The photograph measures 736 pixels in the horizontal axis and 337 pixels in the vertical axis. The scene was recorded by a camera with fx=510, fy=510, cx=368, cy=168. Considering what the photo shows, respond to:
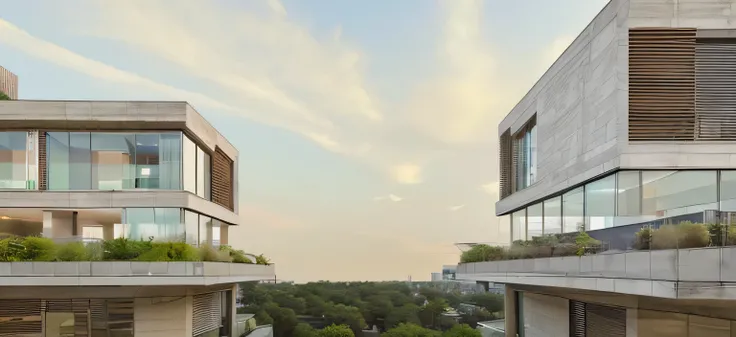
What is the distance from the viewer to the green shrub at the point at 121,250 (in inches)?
639

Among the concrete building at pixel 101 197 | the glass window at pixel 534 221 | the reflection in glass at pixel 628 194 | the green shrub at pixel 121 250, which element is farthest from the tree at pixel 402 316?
the reflection in glass at pixel 628 194

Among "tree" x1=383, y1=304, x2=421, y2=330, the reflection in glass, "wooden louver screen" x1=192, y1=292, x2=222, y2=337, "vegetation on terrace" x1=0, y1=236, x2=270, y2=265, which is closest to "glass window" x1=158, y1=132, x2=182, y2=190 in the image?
"vegetation on terrace" x1=0, y1=236, x2=270, y2=265

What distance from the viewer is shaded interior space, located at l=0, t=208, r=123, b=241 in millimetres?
18955

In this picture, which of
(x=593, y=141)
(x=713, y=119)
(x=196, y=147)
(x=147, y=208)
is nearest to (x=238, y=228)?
(x=196, y=147)

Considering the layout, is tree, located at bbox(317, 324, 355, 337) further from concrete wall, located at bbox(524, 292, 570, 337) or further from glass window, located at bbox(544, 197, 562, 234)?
glass window, located at bbox(544, 197, 562, 234)

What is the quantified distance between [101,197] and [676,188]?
62.4ft

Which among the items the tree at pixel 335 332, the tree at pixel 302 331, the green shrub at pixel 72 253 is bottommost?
the tree at pixel 302 331

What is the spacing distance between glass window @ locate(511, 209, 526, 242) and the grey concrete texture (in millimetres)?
5767

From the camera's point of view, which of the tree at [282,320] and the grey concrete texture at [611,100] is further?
the tree at [282,320]

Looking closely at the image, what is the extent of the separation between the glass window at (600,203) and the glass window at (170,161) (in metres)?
14.7

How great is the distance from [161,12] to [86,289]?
1615 centimetres

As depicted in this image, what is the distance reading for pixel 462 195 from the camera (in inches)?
1847

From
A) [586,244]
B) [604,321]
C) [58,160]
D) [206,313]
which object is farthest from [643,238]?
[58,160]

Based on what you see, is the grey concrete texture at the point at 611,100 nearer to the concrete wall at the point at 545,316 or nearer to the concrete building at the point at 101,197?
the concrete wall at the point at 545,316
